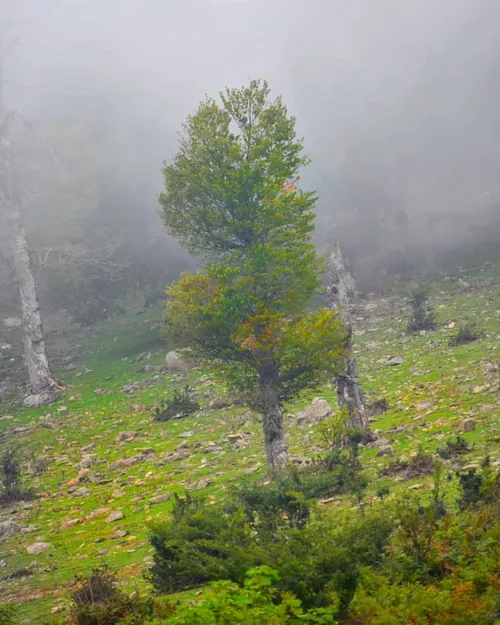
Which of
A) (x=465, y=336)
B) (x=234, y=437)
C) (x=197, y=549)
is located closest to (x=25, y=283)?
(x=234, y=437)

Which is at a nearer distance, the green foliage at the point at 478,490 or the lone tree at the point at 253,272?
the green foliage at the point at 478,490

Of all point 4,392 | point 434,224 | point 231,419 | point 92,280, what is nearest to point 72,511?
point 231,419

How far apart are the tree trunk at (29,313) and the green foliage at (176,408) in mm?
9344

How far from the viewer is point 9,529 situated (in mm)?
12406

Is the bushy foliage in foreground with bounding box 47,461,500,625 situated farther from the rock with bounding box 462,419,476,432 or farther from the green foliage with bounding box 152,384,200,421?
the green foliage with bounding box 152,384,200,421

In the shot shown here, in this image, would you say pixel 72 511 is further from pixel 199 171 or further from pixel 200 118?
pixel 200 118

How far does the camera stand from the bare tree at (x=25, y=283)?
1104 inches

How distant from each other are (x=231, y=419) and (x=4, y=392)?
15905 millimetres

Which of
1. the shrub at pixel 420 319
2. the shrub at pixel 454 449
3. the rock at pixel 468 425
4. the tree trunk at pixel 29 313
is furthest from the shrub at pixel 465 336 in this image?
Answer: the tree trunk at pixel 29 313

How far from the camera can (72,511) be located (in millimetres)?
13062

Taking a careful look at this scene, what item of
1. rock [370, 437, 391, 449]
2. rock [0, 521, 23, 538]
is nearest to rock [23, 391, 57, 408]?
rock [0, 521, 23, 538]

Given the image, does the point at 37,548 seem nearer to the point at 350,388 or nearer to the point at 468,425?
the point at 350,388

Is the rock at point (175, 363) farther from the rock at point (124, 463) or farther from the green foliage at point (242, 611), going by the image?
the green foliage at point (242, 611)

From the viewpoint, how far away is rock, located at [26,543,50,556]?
1071 centimetres
